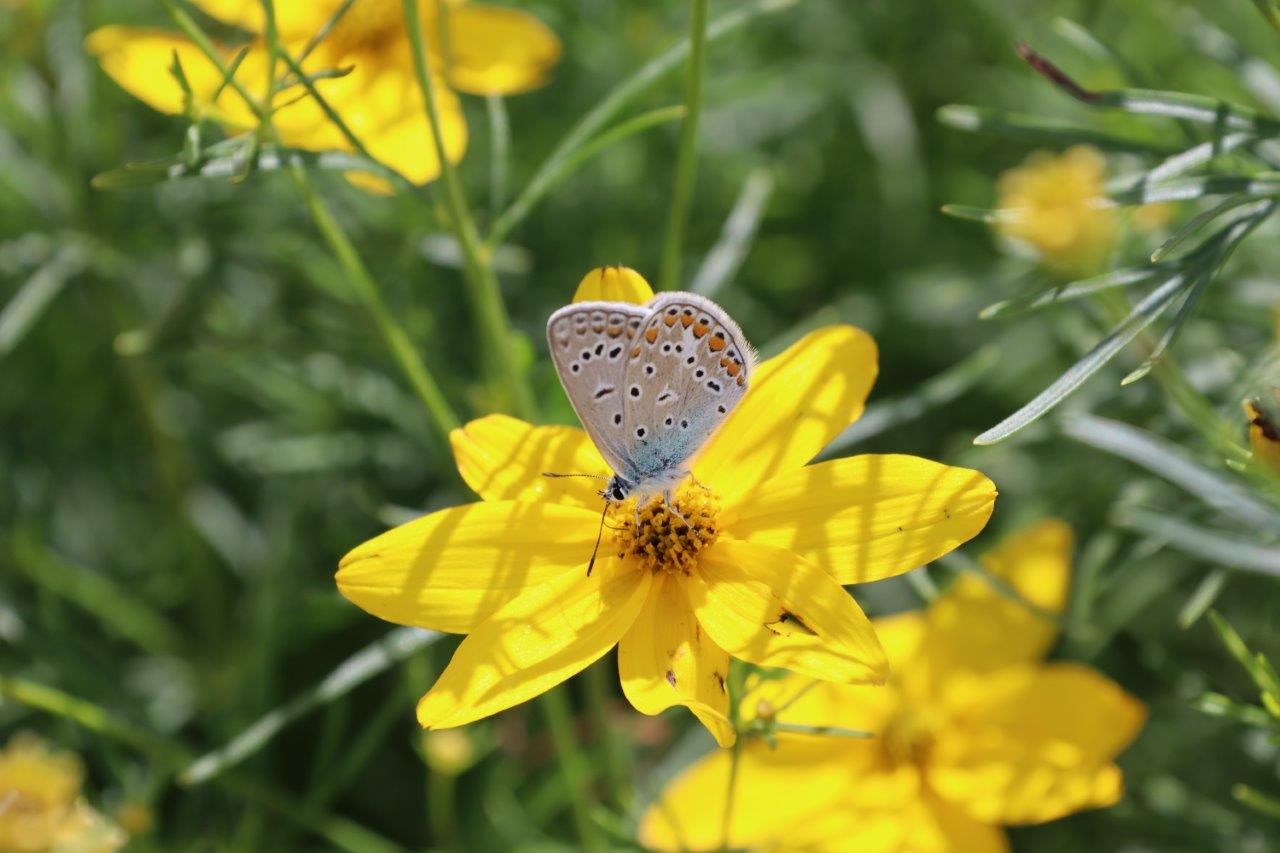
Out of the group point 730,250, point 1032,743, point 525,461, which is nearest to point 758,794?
point 1032,743

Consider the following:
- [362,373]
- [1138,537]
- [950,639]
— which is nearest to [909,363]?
[1138,537]

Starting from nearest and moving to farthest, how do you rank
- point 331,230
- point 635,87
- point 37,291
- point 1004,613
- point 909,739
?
point 331,230 → point 635,87 → point 909,739 → point 1004,613 → point 37,291

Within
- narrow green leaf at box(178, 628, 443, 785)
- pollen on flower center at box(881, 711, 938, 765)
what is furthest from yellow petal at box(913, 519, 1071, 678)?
narrow green leaf at box(178, 628, 443, 785)

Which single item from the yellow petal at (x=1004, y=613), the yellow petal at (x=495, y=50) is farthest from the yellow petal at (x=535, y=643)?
the yellow petal at (x=495, y=50)

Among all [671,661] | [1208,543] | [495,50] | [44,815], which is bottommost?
[44,815]

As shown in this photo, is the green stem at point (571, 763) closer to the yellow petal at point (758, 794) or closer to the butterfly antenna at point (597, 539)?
the yellow petal at point (758, 794)

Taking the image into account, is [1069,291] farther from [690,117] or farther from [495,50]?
[495,50]

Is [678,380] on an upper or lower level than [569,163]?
lower
